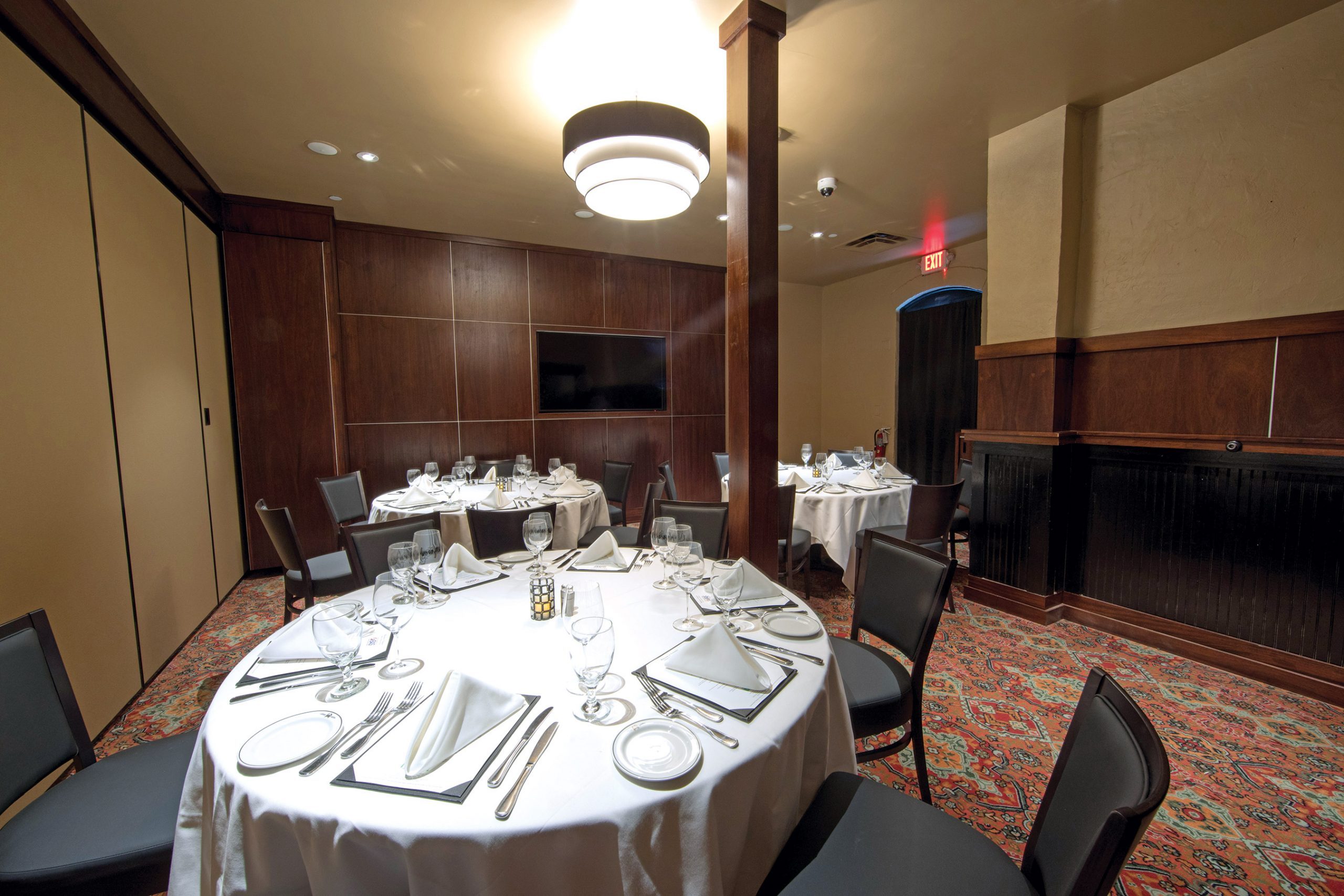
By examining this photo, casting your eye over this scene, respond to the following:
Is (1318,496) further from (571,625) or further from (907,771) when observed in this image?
(571,625)

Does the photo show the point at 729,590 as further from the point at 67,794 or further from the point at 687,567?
the point at 67,794

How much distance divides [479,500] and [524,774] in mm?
2653

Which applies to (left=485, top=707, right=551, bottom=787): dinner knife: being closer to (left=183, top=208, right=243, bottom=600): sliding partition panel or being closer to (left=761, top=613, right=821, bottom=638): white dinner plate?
(left=761, top=613, right=821, bottom=638): white dinner plate

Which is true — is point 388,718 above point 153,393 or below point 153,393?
below

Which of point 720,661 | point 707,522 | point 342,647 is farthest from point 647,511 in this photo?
point 342,647

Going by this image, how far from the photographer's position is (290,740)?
959mm

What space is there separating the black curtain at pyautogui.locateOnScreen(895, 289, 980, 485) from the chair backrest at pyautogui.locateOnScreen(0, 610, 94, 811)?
21.9 feet

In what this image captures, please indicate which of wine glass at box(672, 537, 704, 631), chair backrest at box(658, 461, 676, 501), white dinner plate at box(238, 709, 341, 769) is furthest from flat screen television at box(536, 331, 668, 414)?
white dinner plate at box(238, 709, 341, 769)

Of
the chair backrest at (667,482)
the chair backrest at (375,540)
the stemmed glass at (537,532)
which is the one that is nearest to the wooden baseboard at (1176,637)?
the chair backrest at (667,482)

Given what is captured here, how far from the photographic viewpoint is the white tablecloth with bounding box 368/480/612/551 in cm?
313

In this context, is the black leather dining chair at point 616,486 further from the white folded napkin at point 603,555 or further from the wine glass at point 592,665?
the wine glass at point 592,665

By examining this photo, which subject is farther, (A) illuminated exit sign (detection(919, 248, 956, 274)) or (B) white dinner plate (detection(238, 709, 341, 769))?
(A) illuminated exit sign (detection(919, 248, 956, 274))

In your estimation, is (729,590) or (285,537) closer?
(729,590)

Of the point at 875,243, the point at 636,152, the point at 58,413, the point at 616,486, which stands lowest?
the point at 616,486
